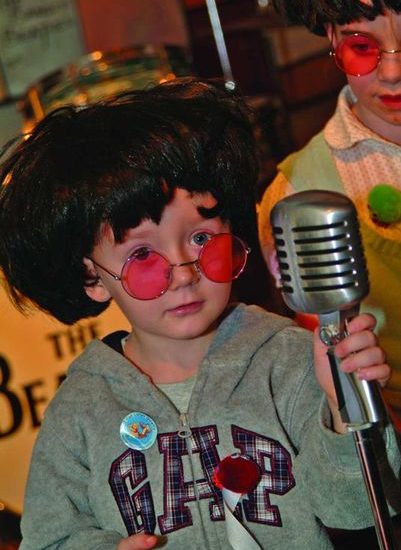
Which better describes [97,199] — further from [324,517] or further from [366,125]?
[366,125]

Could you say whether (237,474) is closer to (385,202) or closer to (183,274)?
(183,274)

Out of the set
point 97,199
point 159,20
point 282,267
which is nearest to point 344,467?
point 282,267

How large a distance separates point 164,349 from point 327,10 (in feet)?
2.10

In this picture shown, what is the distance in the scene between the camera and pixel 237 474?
1417 millimetres

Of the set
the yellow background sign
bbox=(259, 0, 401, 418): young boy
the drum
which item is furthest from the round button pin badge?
the drum

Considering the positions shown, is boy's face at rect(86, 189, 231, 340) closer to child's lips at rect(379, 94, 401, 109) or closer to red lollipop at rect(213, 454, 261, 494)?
red lollipop at rect(213, 454, 261, 494)

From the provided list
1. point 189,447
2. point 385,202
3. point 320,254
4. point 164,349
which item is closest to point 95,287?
point 164,349

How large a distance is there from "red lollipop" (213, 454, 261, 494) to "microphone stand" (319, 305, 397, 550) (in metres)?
0.38

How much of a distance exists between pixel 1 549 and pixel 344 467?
124 cm

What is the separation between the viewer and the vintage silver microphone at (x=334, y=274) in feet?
3.22

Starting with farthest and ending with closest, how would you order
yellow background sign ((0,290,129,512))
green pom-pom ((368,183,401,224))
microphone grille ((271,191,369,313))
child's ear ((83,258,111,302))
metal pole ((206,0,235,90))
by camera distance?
metal pole ((206,0,235,90)), yellow background sign ((0,290,129,512)), green pom-pom ((368,183,401,224)), child's ear ((83,258,111,302)), microphone grille ((271,191,369,313))

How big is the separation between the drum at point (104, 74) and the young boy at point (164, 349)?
62.0 inches

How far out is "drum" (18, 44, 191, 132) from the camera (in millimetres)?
3102

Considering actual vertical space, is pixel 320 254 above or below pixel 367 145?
above
